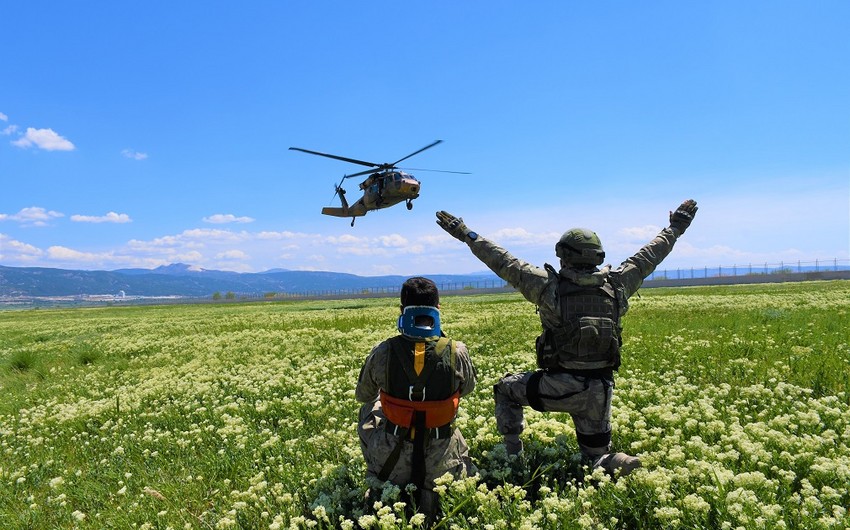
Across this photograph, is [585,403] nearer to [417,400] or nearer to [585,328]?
[585,328]

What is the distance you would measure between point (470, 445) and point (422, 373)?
2.28 meters

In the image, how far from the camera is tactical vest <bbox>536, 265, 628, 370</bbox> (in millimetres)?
5430

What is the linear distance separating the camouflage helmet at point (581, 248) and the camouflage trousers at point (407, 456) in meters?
2.44

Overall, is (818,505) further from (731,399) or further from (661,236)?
(731,399)

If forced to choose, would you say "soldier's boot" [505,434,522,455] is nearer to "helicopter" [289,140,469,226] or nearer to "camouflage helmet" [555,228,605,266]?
"camouflage helmet" [555,228,605,266]

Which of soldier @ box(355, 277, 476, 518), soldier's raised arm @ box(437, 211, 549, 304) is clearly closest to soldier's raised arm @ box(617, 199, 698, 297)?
soldier's raised arm @ box(437, 211, 549, 304)

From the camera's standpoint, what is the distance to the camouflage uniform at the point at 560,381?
5.53 metres

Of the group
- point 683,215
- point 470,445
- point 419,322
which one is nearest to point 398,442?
point 419,322

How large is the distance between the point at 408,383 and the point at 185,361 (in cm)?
1307

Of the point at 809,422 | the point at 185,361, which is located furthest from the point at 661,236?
the point at 185,361

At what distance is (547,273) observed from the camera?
18.4 ft

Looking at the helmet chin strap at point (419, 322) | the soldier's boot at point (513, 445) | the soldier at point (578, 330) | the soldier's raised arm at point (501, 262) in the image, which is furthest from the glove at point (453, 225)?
the soldier's boot at point (513, 445)

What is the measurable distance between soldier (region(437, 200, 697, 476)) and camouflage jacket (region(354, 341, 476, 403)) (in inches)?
35.1

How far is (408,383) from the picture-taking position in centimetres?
487
